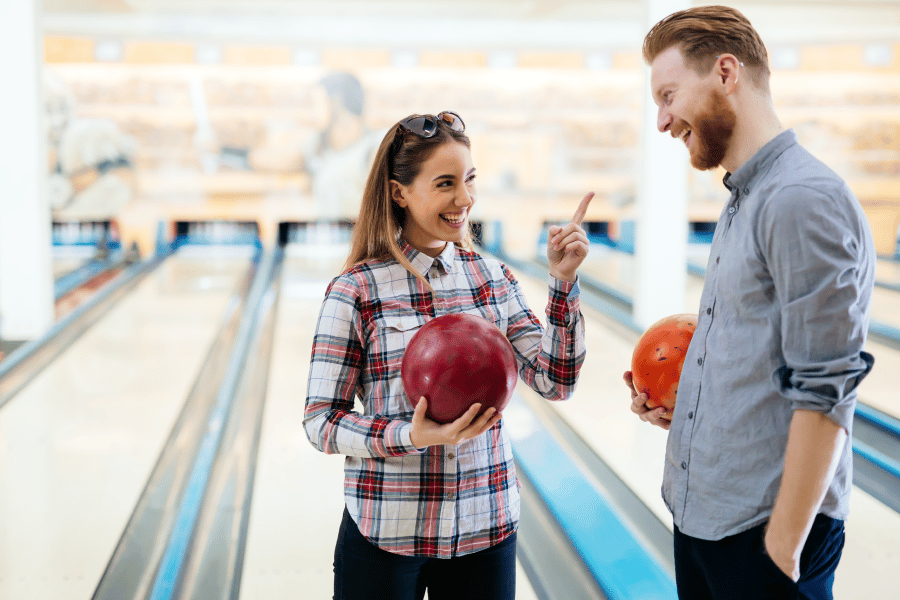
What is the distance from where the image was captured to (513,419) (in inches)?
133

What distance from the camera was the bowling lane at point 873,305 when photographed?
3.16m

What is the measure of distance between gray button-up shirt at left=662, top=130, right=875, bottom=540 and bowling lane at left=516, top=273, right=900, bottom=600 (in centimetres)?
123

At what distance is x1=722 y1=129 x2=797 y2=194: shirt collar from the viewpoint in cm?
95

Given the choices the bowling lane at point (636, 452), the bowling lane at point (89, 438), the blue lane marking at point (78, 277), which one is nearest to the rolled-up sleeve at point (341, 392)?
the bowling lane at point (89, 438)

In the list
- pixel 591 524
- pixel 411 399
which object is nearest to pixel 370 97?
pixel 591 524

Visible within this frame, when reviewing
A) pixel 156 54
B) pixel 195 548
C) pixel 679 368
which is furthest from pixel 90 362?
pixel 156 54

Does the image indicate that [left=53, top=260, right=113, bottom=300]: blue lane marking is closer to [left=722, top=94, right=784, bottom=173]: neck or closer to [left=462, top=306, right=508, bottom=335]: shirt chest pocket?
[left=462, top=306, right=508, bottom=335]: shirt chest pocket

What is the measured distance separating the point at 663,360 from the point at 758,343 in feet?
0.97

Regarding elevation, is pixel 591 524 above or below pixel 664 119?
below

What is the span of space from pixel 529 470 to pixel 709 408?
191 centimetres

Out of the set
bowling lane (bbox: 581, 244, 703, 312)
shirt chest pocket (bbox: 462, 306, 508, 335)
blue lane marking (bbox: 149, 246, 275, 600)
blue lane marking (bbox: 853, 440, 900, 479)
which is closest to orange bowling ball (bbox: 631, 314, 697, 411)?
shirt chest pocket (bbox: 462, 306, 508, 335)

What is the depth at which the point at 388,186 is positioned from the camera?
1243mm

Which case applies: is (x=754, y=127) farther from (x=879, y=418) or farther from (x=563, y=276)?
(x=879, y=418)

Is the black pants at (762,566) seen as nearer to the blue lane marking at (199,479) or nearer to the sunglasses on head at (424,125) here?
the sunglasses on head at (424,125)
